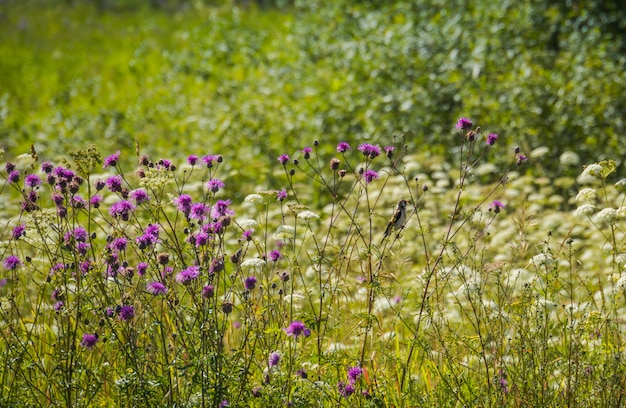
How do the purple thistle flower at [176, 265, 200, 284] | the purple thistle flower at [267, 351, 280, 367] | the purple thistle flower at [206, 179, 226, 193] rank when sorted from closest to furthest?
1. the purple thistle flower at [176, 265, 200, 284]
2. the purple thistle flower at [267, 351, 280, 367]
3. the purple thistle flower at [206, 179, 226, 193]

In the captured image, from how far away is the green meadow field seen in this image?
2461mm

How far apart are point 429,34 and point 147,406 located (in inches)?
200

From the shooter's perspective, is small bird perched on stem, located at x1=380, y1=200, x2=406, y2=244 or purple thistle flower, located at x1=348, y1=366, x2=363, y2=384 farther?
small bird perched on stem, located at x1=380, y1=200, x2=406, y2=244

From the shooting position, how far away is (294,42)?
8.17 metres

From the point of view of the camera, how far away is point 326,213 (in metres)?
5.64

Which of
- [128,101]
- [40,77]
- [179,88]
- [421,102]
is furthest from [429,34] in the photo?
[40,77]

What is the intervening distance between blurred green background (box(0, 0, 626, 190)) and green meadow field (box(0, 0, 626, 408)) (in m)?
0.03

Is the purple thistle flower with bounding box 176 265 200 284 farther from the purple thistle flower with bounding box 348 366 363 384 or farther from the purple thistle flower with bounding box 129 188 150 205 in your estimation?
the purple thistle flower with bounding box 348 366 363 384

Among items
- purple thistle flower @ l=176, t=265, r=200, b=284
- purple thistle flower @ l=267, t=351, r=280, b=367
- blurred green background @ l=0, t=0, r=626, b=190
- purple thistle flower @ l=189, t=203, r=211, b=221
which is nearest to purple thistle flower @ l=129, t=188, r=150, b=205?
purple thistle flower @ l=189, t=203, r=211, b=221

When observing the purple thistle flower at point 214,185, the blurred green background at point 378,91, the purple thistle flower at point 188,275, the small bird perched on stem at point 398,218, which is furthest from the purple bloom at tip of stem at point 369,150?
the blurred green background at point 378,91

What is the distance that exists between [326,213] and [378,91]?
4.83ft

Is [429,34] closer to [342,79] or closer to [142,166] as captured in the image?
[342,79]

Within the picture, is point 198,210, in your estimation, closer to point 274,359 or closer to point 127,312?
point 127,312

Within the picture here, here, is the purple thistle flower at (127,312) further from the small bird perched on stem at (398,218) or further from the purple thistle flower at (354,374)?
the small bird perched on stem at (398,218)
